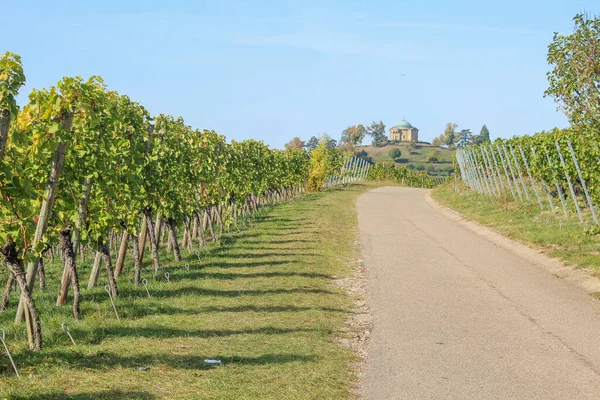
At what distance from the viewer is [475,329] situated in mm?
9312

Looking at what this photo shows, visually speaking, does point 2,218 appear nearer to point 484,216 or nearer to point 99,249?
point 99,249

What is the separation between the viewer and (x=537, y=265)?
15492 mm

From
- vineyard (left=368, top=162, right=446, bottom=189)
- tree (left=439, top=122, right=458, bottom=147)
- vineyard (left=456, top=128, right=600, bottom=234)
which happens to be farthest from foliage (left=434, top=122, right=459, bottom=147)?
vineyard (left=456, top=128, right=600, bottom=234)

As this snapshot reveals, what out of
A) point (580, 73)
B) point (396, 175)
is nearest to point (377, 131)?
point (396, 175)

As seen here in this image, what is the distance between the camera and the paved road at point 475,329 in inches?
271

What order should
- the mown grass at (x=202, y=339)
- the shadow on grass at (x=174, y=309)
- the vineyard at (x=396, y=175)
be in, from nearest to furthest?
the mown grass at (x=202, y=339) < the shadow on grass at (x=174, y=309) < the vineyard at (x=396, y=175)

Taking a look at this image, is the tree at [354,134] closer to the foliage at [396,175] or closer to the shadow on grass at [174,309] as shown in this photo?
the foliage at [396,175]

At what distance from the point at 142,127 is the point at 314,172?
117 ft

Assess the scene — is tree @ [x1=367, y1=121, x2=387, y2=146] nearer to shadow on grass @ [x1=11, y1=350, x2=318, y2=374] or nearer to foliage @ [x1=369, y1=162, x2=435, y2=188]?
foliage @ [x1=369, y1=162, x2=435, y2=188]

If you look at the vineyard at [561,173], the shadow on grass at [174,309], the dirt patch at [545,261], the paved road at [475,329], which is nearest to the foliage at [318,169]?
the vineyard at [561,173]

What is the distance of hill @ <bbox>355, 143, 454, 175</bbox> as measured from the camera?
12762cm

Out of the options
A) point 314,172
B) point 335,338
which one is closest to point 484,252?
point 335,338

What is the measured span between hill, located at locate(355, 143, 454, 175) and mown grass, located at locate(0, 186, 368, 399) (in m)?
111

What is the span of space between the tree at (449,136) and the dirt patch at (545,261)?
154182 millimetres
